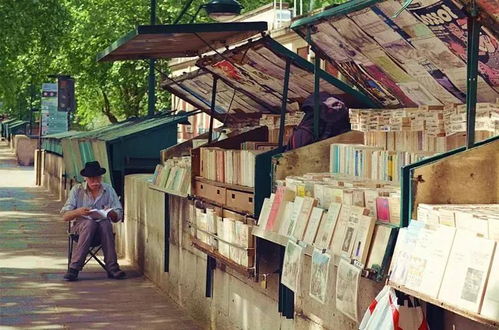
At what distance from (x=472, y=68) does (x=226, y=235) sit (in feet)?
9.75

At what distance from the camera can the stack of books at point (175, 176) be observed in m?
9.30

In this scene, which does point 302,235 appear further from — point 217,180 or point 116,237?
point 116,237

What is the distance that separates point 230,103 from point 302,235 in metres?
4.54

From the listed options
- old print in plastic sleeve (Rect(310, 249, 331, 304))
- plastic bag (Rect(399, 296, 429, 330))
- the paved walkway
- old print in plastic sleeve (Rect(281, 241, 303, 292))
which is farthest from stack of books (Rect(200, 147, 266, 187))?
plastic bag (Rect(399, 296, 429, 330))

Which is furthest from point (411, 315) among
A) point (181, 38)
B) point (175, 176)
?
point (175, 176)

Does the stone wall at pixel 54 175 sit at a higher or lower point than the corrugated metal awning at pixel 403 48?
lower

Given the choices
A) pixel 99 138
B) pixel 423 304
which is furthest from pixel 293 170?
pixel 99 138

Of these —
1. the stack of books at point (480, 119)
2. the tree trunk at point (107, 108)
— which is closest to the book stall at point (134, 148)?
the stack of books at point (480, 119)

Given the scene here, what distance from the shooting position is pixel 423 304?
4707mm

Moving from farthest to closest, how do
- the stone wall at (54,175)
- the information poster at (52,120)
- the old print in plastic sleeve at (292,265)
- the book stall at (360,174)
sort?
1. the information poster at (52,120)
2. the stone wall at (54,175)
3. the old print in plastic sleeve at (292,265)
4. the book stall at (360,174)

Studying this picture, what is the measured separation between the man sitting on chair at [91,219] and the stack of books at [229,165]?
3.53 metres

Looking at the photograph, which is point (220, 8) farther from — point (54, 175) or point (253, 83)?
point (54, 175)

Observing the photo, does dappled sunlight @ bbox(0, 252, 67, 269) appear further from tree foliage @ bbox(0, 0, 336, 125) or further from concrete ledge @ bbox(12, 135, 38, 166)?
concrete ledge @ bbox(12, 135, 38, 166)

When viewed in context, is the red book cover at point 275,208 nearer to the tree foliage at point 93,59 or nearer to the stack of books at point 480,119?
the stack of books at point 480,119
